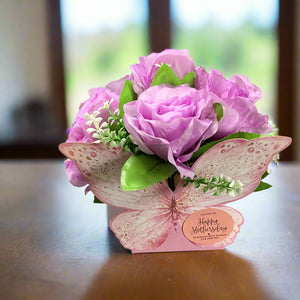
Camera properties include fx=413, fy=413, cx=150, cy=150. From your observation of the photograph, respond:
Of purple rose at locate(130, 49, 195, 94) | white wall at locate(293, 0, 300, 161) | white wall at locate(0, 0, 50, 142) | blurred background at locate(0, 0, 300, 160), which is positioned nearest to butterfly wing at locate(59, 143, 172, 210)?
purple rose at locate(130, 49, 195, 94)

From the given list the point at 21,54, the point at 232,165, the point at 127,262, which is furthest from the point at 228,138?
the point at 21,54

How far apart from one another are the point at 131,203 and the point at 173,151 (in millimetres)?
130

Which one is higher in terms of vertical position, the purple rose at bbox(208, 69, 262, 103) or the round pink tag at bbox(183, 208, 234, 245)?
the purple rose at bbox(208, 69, 262, 103)

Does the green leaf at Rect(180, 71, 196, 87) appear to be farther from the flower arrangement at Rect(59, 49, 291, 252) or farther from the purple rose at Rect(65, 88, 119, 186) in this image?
the purple rose at Rect(65, 88, 119, 186)

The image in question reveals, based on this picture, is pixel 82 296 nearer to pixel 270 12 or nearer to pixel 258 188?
pixel 258 188

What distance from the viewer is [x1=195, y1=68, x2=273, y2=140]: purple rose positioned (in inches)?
25.5

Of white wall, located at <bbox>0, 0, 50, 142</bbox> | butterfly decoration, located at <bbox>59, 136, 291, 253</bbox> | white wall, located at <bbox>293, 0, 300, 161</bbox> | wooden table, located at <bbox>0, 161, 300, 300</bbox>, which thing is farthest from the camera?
white wall, located at <bbox>0, 0, 50, 142</bbox>

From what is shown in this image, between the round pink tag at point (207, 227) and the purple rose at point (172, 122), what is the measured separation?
0.11m

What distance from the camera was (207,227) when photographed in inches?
27.1

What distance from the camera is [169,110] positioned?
610 mm

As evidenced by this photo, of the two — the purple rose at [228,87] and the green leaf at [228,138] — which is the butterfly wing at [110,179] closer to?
the green leaf at [228,138]

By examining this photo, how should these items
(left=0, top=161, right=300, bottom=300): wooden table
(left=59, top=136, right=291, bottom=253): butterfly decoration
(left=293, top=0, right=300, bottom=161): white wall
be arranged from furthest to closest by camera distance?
1. (left=293, top=0, right=300, bottom=161): white wall
2. (left=59, top=136, right=291, bottom=253): butterfly decoration
3. (left=0, top=161, right=300, bottom=300): wooden table

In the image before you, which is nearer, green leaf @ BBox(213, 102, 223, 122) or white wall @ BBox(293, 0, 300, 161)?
green leaf @ BBox(213, 102, 223, 122)

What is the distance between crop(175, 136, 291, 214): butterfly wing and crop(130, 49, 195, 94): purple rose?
150mm
